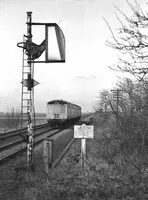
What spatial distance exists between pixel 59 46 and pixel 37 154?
602 centimetres

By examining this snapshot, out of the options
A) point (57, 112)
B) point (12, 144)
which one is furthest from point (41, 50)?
point (57, 112)

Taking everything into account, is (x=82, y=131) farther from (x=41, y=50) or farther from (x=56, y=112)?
(x=56, y=112)

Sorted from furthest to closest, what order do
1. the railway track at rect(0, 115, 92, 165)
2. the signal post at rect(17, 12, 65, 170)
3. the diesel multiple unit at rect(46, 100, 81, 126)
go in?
1. the diesel multiple unit at rect(46, 100, 81, 126)
2. the railway track at rect(0, 115, 92, 165)
3. the signal post at rect(17, 12, 65, 170)

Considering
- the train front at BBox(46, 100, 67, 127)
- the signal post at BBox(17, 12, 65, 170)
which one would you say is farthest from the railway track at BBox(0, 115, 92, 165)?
the train front at BBox(46, 100, 67, 127)

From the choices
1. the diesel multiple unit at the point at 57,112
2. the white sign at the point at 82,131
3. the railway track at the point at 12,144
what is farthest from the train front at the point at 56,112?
the white sign at the point at 82,131

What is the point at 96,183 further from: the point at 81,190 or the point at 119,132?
the point at 119,132

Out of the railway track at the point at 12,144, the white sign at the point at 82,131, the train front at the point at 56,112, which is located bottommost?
the railway track at the point at 12,144

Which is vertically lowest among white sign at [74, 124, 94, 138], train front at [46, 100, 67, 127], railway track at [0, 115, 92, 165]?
railway track at [0, 115, 92, 165]

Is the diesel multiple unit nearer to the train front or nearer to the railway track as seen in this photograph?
the train front

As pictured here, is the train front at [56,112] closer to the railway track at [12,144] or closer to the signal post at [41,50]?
the railway track at [12,144]

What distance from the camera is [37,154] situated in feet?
43.4

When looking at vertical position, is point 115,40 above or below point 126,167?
above

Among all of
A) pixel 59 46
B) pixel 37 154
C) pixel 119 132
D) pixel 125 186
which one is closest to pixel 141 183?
pixel 125 186

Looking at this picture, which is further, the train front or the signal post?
the train front
